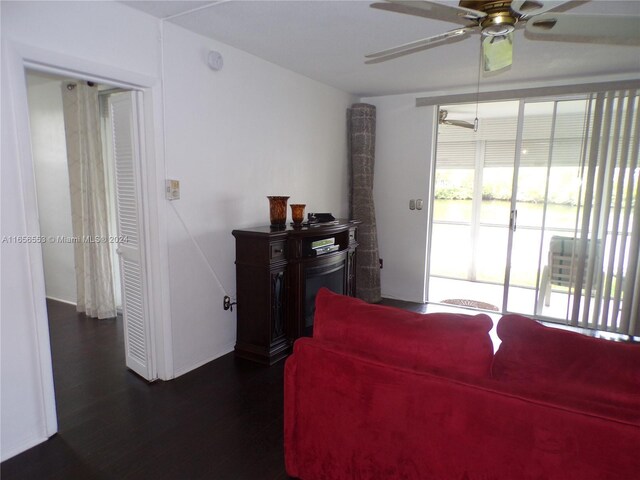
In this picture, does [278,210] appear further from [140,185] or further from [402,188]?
[402,188]

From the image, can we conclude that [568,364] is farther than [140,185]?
No

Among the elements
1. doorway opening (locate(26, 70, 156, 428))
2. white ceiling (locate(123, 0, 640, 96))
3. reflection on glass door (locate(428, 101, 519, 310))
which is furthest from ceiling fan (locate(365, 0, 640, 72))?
reflection on glass door (locate(428, 101, 519, 310))

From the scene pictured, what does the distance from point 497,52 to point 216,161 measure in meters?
1.94

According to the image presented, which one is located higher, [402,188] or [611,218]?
[402,188]

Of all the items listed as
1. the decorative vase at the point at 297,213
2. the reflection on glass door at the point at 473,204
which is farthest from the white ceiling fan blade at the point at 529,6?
the reflection on glass door at the point at 473,204

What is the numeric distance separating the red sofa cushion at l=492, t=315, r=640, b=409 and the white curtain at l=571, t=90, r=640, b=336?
9.77ft

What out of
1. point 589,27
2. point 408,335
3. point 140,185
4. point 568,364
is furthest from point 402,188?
point 568,364

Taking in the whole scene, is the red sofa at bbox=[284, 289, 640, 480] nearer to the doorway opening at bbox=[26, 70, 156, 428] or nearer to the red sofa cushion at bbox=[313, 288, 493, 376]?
the red sofa cushion at bbox=[313, 288, 493, 376]

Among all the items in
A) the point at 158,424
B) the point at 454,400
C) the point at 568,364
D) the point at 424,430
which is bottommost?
the point at 158,424

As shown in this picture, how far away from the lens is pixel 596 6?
217cm

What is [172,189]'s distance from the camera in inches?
101

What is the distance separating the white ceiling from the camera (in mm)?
2254

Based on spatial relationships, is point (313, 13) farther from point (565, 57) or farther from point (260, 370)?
point (260, 370)

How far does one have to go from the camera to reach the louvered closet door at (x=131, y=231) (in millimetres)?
2502
